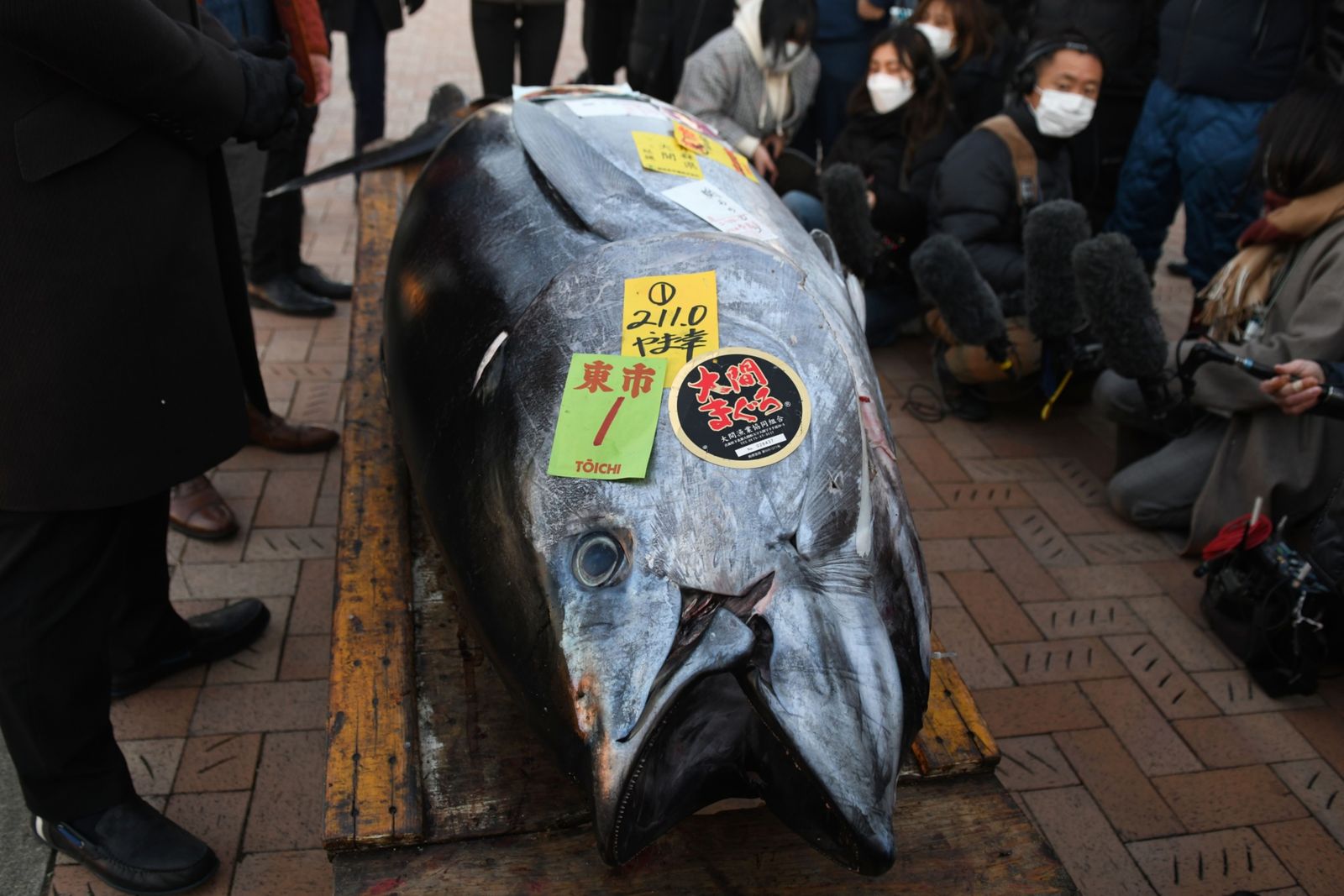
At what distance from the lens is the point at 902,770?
180 cm

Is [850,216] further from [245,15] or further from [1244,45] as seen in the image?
[245,15]

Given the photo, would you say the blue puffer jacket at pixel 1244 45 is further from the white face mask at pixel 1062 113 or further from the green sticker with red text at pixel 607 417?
the green sticker with red text at pixel 607 417

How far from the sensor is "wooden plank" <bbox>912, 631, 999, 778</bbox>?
1.82 meters

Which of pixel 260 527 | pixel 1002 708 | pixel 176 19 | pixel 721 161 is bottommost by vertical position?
pixel 260 527

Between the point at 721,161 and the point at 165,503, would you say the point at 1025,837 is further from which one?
the point at 165,503

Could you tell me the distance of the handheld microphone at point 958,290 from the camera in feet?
11.9

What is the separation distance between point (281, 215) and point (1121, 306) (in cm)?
341

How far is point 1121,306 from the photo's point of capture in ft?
10.5

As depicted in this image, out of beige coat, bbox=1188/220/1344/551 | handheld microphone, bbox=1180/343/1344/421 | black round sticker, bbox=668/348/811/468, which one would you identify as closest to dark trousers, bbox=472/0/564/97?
handheld microphone, bbox=1180/343/1344/421

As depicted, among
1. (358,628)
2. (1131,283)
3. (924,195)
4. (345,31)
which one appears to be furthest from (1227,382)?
(345,31)

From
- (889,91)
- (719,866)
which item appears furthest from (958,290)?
(719,866)

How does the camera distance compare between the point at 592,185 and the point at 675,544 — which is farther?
the point at 592,185

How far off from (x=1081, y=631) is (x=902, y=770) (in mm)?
1510

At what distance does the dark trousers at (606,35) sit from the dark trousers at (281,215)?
2206 mm
